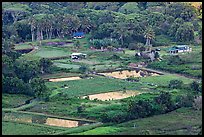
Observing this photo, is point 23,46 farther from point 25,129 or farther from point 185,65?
point 25,129

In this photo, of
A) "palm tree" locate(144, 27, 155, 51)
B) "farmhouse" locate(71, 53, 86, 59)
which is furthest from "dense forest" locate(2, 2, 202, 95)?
"farmhouse" locate(71, 53, 86, 59)

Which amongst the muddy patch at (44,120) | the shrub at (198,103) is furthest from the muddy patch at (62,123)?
the shrub at (198,103)

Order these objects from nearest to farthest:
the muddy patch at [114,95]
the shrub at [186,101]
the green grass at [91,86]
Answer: the shrub at [186,101], the muddy patch at [114,95], the green grass at [91,86]

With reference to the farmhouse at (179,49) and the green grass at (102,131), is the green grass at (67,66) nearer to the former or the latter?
the farmhouse at (179,49)

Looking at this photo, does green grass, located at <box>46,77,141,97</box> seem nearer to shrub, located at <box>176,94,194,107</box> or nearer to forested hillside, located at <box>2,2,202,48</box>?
shrub, located at <box>176,94,194,107</box>

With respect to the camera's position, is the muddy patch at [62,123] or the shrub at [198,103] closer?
the muddy patch at [62,123]

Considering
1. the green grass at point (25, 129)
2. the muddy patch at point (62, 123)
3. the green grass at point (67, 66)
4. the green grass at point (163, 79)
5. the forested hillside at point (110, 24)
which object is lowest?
the muddy patch at point (62, 123)

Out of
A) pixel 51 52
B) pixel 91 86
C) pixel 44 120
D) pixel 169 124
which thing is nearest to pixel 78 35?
pixel 51 52

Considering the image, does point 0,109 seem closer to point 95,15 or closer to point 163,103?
point 163,103
